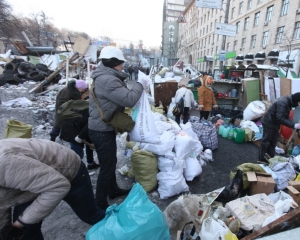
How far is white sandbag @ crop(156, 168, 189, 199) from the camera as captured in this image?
2.56 meters

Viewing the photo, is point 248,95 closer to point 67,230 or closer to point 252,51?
point 67,230

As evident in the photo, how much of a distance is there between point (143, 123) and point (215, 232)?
3.98 feet

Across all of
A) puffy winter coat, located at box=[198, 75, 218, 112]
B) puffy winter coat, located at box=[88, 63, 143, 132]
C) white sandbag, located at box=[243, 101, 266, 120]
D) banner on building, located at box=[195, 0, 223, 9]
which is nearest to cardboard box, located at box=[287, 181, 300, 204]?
Answer: puffy winter coat, located at box=[88, 63, 143, 132]

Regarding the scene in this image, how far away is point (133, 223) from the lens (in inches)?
51.7

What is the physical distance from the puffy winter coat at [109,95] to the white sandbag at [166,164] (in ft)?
3.33

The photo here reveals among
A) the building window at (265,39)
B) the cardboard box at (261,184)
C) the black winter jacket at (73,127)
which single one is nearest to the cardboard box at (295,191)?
the cardboard box at (261,184)

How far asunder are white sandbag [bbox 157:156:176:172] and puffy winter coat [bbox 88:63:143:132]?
101cm

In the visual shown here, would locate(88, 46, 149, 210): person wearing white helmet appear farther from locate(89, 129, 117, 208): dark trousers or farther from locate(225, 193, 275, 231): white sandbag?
locate(225, 193, 275, 231): white sandbag

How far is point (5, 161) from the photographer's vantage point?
0.96 metres

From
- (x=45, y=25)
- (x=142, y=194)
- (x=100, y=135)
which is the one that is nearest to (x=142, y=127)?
(x=100, y=135)

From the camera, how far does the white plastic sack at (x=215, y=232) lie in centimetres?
138

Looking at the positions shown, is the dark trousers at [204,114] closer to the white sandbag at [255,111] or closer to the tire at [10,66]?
the white sandbag at [255,111]

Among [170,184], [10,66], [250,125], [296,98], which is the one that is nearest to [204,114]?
[250,125]

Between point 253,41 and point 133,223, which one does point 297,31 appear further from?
point 133,223
